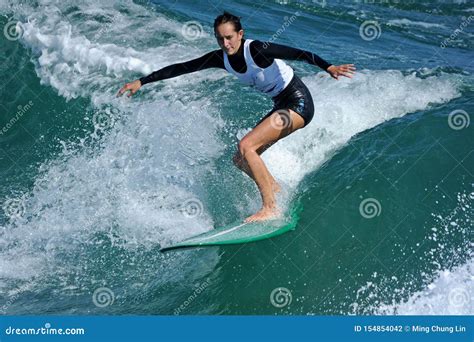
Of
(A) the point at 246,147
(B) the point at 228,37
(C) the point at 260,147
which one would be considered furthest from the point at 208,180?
(B) the point at 228,37

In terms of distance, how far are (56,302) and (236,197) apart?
231cm

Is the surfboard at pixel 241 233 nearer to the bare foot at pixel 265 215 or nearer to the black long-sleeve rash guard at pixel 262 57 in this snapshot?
the bare foot at pixel 265 215

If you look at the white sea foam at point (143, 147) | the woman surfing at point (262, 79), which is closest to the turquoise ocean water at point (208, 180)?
the white sea foam at point (143, 147)

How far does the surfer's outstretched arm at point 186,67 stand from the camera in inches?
255

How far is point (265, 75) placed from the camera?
6.46 metres

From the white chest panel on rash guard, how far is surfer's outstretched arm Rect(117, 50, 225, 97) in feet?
0.35

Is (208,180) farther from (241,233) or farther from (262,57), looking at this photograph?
(262,57)

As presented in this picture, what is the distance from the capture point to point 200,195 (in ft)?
25.1

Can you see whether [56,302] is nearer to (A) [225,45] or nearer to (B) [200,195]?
(B) [200,195]

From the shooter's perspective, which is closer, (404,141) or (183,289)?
(183,289)

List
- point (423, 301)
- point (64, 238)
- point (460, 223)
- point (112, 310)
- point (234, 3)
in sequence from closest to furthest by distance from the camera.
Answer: point (423, 301)
point (112, 310)
point (460, 223)
point (64, 238)
point (234, 3)

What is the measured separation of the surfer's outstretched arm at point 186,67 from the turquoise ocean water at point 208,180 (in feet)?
4.93

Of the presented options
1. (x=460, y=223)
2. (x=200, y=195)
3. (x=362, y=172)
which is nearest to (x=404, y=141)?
Result: (x=362, y=172)

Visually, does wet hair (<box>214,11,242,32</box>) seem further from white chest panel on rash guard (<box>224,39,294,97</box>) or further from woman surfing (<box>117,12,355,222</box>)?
white chest panel on rash guard (<box>224,39,294,97</box>)
